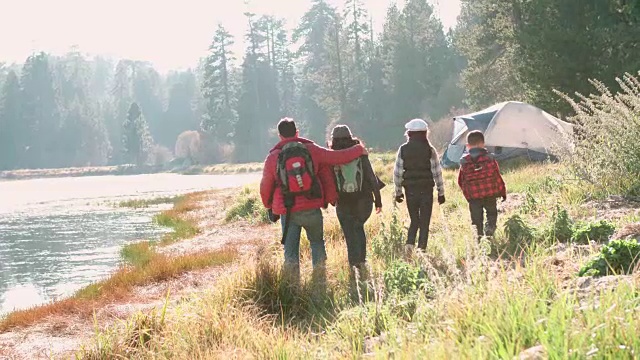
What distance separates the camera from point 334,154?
22.8ft

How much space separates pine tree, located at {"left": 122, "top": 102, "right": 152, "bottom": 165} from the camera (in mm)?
80938

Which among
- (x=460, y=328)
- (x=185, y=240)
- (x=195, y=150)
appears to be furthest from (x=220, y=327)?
(x=195, y=150)

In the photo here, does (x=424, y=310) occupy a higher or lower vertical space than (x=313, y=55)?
lower

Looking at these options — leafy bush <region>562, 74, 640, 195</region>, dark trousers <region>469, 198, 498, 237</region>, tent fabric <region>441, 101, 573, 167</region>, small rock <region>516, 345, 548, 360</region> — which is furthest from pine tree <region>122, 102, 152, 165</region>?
small rock <region>516, 345, 548, 360</region>

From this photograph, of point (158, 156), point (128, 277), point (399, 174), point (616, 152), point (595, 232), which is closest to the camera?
point (595, 232)

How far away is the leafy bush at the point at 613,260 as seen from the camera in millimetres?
4746

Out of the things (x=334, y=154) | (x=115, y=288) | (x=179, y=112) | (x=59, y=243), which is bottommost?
(x=59, y=243)

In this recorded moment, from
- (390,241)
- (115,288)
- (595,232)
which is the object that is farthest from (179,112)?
(595,232)

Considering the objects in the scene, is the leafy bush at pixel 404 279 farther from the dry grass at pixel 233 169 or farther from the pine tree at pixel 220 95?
the pine tree at pixel 220 95

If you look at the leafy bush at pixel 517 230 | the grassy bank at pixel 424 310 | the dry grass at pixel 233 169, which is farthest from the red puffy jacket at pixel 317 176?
the dry grass at pixel 233 169

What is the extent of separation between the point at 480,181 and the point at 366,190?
1.45 metres

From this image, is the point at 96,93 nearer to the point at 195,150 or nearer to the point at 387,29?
the point at 195,150

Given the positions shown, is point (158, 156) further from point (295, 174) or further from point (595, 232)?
point (595, 232)

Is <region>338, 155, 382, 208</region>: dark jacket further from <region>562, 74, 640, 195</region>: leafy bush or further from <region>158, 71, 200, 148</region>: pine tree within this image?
<region>158, 71, 200, 148</region>: pine tree
